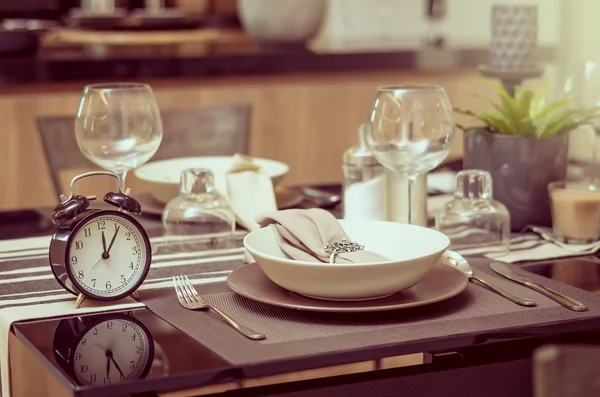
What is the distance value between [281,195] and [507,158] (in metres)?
0.39

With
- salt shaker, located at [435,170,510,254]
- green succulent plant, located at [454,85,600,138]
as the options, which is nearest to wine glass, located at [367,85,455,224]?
salt shaker, located at [435,170,510,254]

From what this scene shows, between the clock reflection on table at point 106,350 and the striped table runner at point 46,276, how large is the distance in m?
0.05

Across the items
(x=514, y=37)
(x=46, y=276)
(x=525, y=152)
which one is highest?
(x=514, y=37)

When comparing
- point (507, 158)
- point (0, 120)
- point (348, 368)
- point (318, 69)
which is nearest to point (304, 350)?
point (507, 158)

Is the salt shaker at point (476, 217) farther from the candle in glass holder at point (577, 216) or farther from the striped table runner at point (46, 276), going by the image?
the striped table runner at point (46, 276)

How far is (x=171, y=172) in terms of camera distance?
181 cm

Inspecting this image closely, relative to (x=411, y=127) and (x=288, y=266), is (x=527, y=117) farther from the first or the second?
(x=288, y=266)

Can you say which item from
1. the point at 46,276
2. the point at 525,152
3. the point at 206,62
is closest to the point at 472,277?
the point at 525,152

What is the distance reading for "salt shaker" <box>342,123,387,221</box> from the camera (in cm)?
147

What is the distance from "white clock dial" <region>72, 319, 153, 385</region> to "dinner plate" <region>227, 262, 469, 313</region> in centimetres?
13

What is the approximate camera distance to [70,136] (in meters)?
2.18

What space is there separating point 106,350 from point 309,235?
293 millimetres

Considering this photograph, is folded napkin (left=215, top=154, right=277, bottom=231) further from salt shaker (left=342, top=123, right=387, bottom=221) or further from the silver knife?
the silver knife

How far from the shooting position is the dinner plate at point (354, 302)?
41.6 inches
